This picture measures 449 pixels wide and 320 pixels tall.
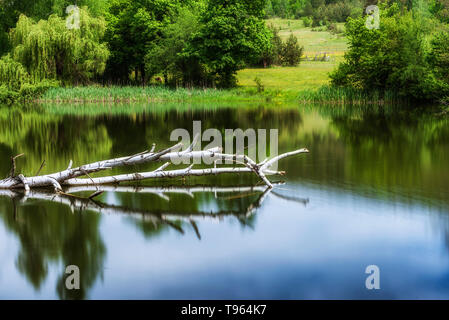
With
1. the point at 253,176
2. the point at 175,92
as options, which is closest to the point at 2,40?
the point at 175,92

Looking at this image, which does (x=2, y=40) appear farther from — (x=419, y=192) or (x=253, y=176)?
(x=419, y=192)

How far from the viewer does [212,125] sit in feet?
80.3

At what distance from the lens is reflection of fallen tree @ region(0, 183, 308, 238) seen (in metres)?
9.41

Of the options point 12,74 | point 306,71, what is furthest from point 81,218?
point 306,71

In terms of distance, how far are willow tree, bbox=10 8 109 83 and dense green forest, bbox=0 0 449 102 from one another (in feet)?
0.24

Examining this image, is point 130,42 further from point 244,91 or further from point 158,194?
point 158,194

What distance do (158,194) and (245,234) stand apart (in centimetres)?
293

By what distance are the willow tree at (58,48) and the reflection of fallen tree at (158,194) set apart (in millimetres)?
30742

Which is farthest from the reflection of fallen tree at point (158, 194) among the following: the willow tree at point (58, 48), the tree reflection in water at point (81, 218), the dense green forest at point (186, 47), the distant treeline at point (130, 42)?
the willow tree at point (58, 48)

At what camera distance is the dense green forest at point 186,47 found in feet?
125

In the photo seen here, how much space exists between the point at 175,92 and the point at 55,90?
8.72m

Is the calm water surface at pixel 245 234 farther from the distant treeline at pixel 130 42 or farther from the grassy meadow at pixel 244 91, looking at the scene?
the distant treeline at pixel 130 42

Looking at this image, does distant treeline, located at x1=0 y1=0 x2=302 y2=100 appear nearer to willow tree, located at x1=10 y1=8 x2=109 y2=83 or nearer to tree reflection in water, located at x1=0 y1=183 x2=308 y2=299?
willow tree, located at x1=10 y1=8 x2=109 y2=83
